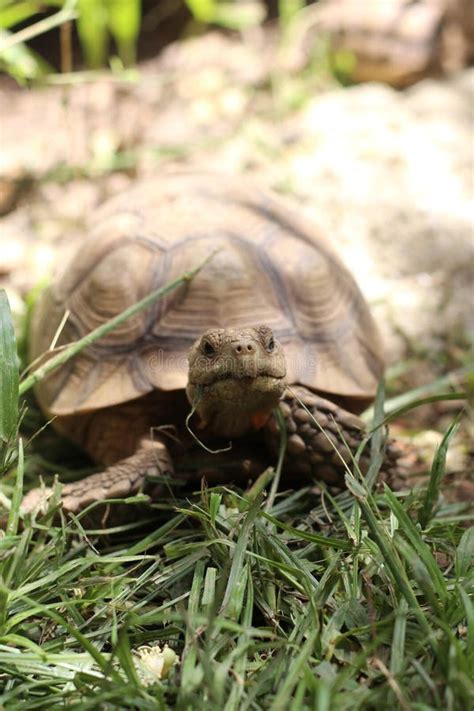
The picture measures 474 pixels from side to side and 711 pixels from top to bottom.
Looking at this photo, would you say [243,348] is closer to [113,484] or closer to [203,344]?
[203,344]

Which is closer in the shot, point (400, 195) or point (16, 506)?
point (16, 506)

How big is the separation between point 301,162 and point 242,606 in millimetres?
3421

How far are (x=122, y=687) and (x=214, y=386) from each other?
77cm

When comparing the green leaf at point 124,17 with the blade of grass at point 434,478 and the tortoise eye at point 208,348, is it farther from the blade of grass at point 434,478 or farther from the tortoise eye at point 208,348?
the blade of grass at point 434,478

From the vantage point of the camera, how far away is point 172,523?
2.00 metres

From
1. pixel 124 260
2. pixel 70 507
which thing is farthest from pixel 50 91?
pixel 70 507

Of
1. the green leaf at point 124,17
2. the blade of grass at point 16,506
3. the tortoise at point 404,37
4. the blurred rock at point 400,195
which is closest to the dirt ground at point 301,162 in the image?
the blurred rock at point 400,195

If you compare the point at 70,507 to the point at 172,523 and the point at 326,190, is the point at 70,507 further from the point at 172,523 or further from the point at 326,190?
the point at 326,190

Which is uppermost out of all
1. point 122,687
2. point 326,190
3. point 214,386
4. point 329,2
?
Answer: point 329,2

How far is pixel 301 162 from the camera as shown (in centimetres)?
459

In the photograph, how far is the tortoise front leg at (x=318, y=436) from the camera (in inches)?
84.3

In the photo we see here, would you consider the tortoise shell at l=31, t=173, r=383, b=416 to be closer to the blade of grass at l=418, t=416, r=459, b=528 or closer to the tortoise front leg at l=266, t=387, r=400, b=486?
the tortoise front leg at l=266, t=387, r=400, b=486

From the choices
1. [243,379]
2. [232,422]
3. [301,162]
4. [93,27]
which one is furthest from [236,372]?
[93,27]

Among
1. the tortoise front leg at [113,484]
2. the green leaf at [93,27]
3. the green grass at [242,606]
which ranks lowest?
the green grass at [242,606]
